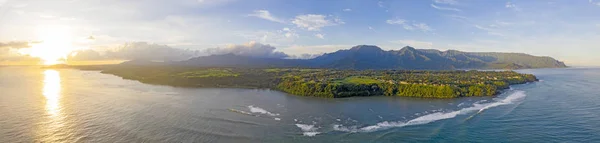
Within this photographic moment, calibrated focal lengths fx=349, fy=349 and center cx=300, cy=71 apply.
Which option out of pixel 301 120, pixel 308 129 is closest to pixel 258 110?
pixel 301 120

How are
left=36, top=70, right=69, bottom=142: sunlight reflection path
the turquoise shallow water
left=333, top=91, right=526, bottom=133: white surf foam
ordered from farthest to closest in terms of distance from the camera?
1. left=333, top=91, right=526, bottom=133: white surf foam
2. the turquoise shallow water
3. left=36, top=70, right=69, bottom=142: sunlight reflection path

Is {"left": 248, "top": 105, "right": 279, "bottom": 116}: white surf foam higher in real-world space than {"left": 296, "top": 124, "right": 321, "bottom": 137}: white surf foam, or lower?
higher

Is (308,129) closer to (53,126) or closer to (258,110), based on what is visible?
(258,110)

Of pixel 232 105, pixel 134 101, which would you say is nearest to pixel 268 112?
pixel 232 105

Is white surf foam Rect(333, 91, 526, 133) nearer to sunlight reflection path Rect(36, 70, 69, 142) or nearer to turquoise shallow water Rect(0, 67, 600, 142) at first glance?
turquoise shallow water Rect(0, 67, 600, 142)

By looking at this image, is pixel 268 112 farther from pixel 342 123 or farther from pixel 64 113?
pixel 64 113

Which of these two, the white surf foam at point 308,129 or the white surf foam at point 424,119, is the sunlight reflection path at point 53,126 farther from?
the white surf foam at point 424,119

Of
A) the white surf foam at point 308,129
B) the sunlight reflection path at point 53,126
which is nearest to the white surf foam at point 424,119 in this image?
the white surf foam at point 308,129

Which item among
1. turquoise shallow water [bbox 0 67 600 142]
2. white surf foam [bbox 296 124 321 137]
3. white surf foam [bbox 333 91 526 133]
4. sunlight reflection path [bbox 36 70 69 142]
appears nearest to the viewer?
sunlight reflection path [bbox 36 70 69 142]

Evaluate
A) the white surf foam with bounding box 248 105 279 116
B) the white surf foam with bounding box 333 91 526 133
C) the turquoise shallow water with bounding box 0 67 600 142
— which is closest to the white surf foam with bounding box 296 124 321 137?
the turquoise shallow water with bounding box 0 67 600 142
